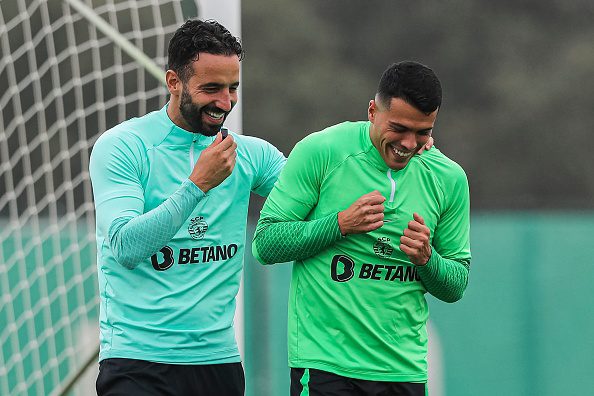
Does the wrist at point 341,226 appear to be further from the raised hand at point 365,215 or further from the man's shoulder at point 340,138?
the man's shoulder at point 340,138

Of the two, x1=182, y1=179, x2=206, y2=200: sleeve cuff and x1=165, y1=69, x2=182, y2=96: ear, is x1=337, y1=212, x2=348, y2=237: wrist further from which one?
x1=165, y1=69, x2=182, y2=96: ear

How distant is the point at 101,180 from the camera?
12.0ft

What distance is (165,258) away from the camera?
12.2ft

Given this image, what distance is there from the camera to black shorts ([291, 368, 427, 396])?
3.65m

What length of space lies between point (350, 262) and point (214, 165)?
0.51m

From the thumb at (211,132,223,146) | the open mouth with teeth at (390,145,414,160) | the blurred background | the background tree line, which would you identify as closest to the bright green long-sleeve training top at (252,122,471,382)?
the open mouth with teeth at (390,145,414,160)

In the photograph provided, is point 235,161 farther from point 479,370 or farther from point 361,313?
point 479,370

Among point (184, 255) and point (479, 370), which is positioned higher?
point (184, 255)

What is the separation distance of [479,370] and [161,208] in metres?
3.78

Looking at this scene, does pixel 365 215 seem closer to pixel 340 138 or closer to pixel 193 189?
pixel 340 138

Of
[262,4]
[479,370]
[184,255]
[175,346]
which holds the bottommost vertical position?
[479,370]

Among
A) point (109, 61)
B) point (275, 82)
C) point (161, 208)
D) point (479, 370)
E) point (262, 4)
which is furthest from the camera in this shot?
point (262, 4)

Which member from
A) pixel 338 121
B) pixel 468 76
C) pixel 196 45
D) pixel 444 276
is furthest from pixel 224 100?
pixel 468 76

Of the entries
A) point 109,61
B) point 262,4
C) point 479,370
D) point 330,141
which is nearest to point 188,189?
point 330,141
